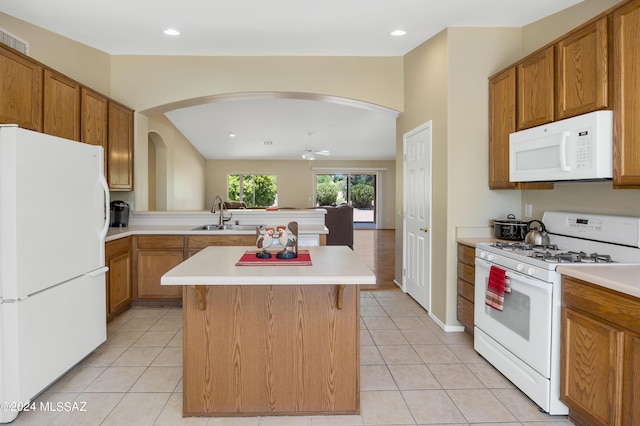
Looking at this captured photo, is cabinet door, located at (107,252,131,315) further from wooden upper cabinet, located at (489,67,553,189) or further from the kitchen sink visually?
wooden upper cabinet, located at (489,67,553,189)

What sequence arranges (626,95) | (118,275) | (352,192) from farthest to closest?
(352,192) < (118,275) < (626,95)

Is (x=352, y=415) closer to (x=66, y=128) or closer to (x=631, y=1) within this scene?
(x=631, y=1)

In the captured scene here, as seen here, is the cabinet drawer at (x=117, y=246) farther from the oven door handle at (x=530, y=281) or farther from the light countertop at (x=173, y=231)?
the oven door handle at (x=530, y=281)

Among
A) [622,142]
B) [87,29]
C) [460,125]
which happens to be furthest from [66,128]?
[622,142]

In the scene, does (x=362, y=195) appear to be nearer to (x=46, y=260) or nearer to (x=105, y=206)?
(x=105, y=206)

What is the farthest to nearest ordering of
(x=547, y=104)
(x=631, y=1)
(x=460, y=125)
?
(x=460, y=125), (x=547, y=104), (x=631, y=1)

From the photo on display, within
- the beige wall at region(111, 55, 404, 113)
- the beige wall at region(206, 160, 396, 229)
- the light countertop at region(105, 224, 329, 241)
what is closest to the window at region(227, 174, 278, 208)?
the beige wall at region(206, 160, 396, 229)

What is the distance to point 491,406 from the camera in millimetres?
2221

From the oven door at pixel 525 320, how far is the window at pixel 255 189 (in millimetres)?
10135

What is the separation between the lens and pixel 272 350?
6.81 ft

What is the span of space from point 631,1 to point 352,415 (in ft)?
8.51

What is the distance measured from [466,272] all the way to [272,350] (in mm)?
1848

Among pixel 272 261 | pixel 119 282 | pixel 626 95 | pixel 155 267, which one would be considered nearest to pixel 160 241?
pixel 155 267

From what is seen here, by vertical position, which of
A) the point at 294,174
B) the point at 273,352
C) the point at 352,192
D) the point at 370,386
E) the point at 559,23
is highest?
the point at 559,23
